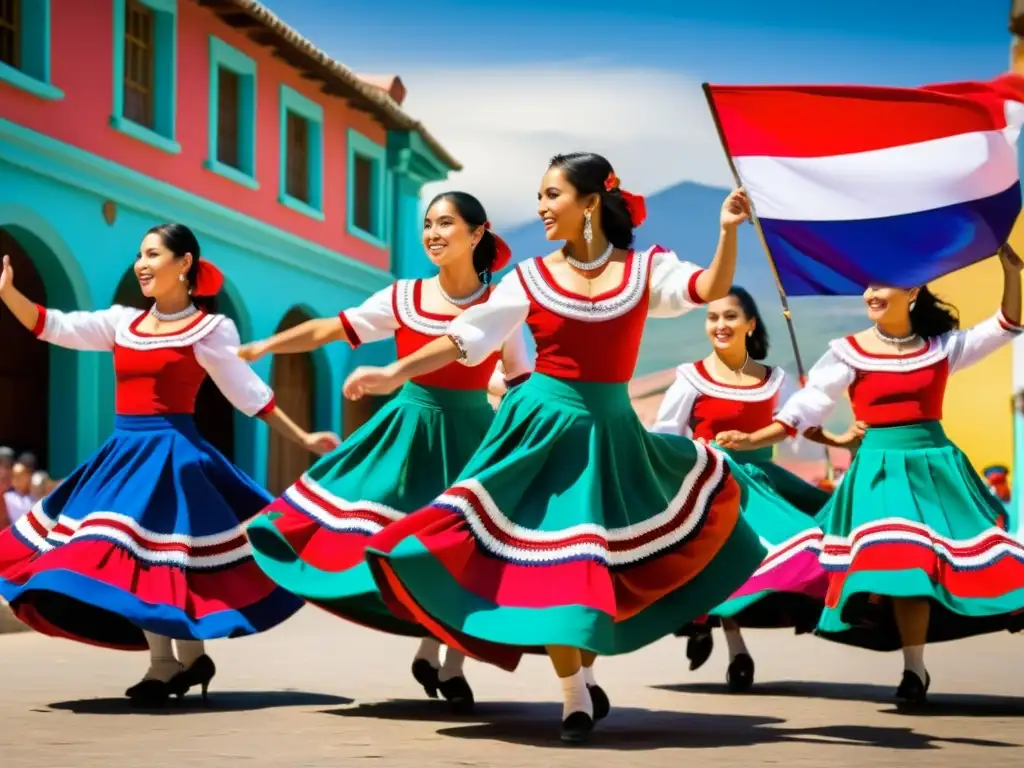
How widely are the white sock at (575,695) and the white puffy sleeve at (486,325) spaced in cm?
104

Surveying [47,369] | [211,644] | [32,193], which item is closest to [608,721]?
[211,644]

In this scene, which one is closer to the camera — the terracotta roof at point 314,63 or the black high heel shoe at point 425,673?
the black high heel shoe at point 425,673

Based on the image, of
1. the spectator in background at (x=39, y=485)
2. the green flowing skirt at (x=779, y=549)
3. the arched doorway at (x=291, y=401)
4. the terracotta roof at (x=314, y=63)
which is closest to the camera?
the green flowing skirt at (x=779, y=549)

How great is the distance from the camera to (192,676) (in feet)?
24.1

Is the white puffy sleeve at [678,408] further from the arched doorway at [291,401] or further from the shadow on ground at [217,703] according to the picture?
the arched doorway at [291,401]

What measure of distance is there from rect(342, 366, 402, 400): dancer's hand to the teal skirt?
233cm

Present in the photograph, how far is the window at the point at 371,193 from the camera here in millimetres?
26312

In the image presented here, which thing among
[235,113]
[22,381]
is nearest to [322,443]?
[22,381]

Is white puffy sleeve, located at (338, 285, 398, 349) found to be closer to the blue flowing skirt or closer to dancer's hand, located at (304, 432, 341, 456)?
dancer's hand, located at (304, 432, 341, 456)

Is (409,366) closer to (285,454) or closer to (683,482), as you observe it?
(683,482)

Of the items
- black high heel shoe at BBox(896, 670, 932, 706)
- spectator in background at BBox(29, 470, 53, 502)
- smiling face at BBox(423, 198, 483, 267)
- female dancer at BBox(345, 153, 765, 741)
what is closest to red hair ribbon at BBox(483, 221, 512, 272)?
smiling face at BBox(423, 198, 483, 267)

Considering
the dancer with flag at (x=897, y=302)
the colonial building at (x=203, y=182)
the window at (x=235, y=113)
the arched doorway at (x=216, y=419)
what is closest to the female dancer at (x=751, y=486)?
the dancer with flag at (x=897, y=302)

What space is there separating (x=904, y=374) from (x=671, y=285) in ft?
5.73

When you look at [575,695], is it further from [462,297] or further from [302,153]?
[302,153]
